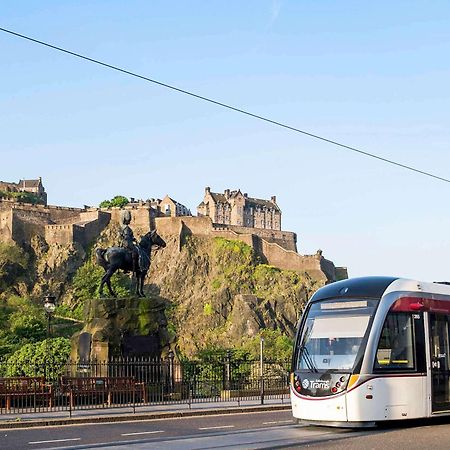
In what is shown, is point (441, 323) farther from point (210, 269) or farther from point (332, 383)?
point (210, 269)

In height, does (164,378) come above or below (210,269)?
below

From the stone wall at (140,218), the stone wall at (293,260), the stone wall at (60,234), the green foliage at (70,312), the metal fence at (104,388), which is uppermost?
the stone wall at (140,218)

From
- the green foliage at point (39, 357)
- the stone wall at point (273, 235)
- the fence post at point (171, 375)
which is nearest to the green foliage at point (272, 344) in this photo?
the stone wall at point (273, 235)

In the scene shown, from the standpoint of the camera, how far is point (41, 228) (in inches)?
4235

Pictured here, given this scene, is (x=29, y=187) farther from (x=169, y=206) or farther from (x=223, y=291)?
(x=223, y=291)

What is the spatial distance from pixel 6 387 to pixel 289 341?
7382 centimetres

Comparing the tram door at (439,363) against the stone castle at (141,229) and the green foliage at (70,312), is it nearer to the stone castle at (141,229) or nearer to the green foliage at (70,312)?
the green foliage at (70,312)

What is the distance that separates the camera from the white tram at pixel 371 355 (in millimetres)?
15742

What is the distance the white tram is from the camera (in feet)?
51.6

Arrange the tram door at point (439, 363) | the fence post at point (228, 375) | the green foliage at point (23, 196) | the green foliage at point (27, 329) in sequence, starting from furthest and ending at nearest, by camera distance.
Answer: the green foliage at point (23, 196)
the green foliage at point (27, 329)
the fence post at point (228, 375)
the tram door at point (439, 363)

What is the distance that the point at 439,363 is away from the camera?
17016mm

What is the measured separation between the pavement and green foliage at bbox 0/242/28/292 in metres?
79.1

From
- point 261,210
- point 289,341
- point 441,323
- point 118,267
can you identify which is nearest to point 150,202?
point 261,210

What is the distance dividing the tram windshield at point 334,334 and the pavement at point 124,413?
237 inches
